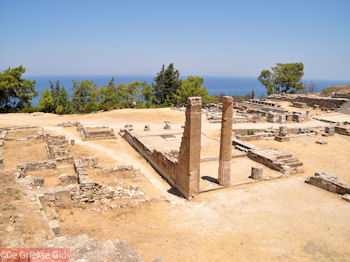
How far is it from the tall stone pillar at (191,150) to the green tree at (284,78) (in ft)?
168

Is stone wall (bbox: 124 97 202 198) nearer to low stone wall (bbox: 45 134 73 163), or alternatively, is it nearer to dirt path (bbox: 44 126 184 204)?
dirt path (bbox: 44 126 184 204)

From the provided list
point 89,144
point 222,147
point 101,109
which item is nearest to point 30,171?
point 89,144

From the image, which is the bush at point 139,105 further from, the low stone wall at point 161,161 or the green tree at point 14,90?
the low stone wall at point 161,161

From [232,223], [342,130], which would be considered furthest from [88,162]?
[342,130]

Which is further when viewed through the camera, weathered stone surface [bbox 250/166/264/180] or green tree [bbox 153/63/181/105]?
green tree [bbox 153/63/181/105]

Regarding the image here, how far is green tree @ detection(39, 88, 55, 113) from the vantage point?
3878cm

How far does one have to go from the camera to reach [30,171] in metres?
15.0

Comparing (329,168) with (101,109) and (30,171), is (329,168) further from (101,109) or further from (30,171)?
(101,109)

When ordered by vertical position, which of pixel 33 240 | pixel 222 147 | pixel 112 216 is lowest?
pixel 112 216

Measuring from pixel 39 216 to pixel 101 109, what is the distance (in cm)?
3303

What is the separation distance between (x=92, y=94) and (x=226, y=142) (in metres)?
35.4
